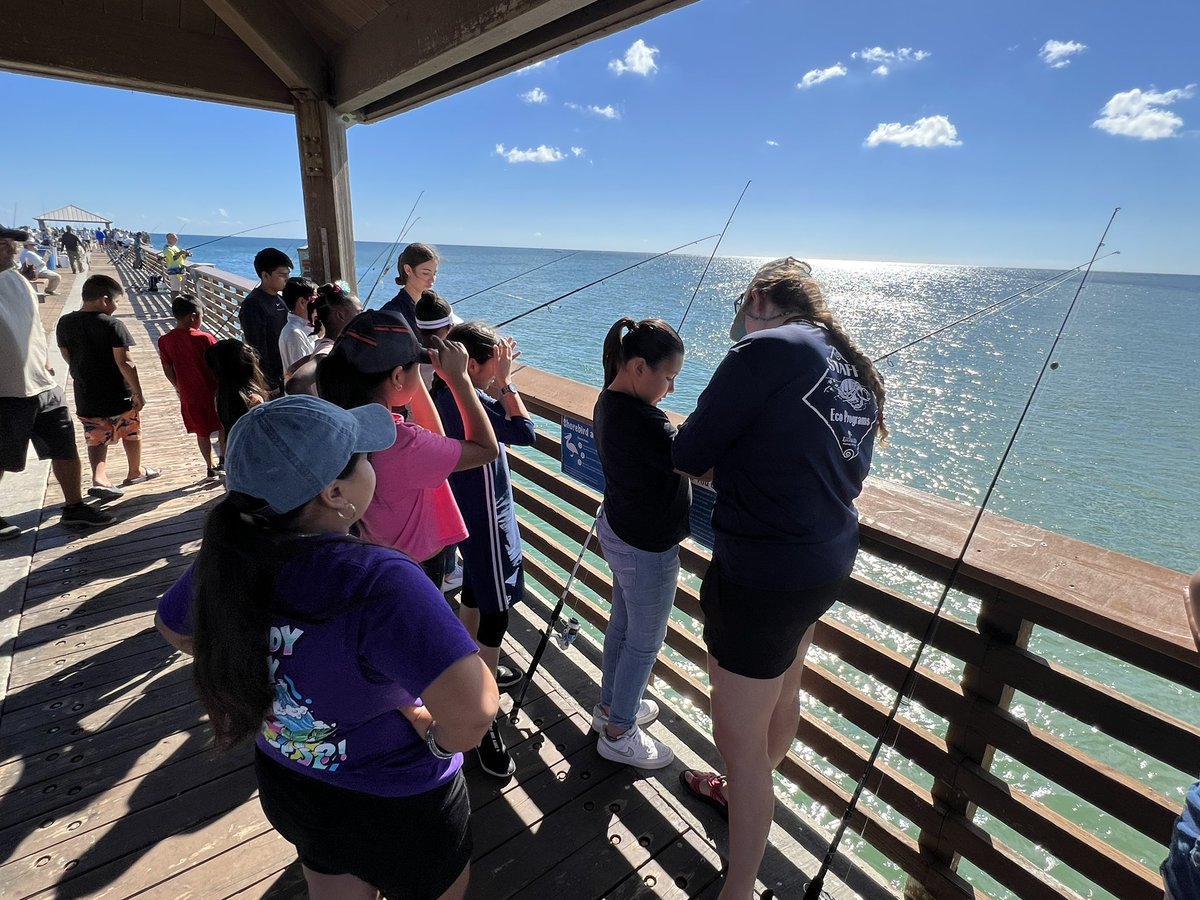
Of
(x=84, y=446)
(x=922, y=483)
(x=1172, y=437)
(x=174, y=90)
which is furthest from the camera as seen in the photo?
(x=1172, y=437)

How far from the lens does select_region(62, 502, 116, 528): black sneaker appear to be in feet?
12.4

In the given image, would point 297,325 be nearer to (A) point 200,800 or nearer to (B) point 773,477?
(A) point 200,800

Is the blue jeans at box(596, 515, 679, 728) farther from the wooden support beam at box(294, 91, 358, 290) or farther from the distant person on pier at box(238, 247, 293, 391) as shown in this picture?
the wooden support beam at box(294, 91, 358, 290)

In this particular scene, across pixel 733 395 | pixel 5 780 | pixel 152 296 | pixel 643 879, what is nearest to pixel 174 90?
pixel 5 780

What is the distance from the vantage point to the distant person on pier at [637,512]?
177 centimetres

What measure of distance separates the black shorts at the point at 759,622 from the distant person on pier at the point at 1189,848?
2.14ft

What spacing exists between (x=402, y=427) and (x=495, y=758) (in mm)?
1333

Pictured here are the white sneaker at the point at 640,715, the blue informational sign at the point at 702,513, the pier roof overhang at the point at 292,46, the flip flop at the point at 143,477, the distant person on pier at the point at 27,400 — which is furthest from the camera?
the flip flop at the point at 143,477

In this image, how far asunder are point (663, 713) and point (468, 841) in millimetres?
1418

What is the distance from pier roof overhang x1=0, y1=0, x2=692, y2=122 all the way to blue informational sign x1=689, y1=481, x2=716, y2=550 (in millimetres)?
2023

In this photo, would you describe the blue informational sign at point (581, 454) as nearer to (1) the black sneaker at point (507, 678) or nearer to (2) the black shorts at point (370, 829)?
(1) the black sneaker at point (507, 678)

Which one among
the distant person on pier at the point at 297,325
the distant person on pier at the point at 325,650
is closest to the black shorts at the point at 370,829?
the distant person on pier at the point at 325,650

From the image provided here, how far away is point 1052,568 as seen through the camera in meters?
1.44

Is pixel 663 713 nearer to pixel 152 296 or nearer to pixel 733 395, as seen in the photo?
pixel 733 395
